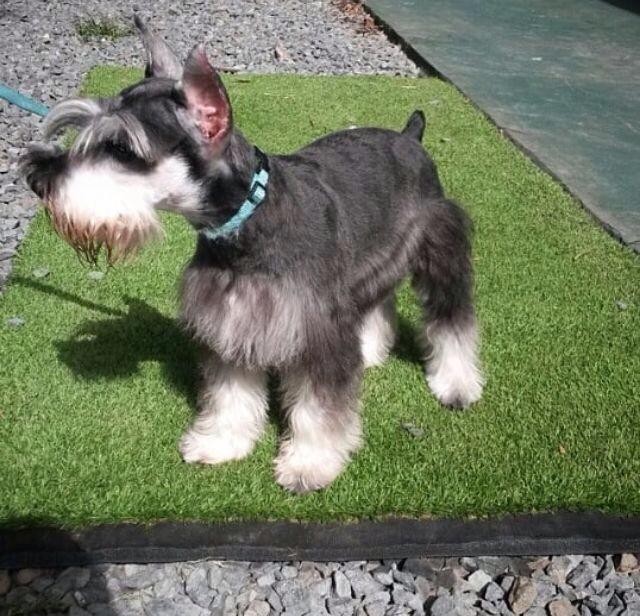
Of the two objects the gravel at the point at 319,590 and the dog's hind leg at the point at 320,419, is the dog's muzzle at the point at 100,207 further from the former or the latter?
the gravel at the point at 319,590

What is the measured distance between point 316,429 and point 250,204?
101 cm

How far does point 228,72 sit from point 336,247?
677 cm

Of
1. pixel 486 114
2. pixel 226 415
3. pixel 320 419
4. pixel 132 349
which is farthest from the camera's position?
pixel 486 114

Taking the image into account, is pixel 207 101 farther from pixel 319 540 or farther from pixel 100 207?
pixel 319 540

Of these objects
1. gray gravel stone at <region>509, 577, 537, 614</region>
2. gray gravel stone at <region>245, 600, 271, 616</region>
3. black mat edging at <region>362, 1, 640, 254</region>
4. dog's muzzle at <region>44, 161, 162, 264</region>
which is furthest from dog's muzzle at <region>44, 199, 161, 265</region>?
black mat edging at <region>362, 1, 640, 254</region>

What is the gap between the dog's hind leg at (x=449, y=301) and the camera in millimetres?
3650

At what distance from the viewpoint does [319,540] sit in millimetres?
2994

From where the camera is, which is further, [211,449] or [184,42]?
[184,42]

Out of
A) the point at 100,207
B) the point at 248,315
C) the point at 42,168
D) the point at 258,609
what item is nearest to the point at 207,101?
the point at 100,207

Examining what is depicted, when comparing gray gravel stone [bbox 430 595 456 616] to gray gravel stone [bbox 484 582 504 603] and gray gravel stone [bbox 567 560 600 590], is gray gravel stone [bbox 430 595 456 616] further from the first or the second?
gray gravel stone [bbox 567 560 600 590]

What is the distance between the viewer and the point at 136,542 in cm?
293

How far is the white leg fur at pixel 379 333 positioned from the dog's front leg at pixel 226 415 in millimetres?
821

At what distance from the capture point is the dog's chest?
9.20 ft

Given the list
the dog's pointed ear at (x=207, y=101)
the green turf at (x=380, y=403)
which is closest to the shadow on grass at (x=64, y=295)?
the green turf at (x=380, y=403)
